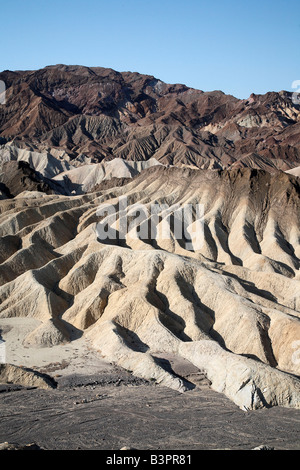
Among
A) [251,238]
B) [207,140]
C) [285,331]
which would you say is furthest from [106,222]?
[207,140]

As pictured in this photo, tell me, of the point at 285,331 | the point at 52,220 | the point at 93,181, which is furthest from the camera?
the point at 93,181

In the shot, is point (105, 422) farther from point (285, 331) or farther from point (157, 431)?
point (285, 331)

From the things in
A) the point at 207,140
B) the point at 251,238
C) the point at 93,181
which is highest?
the point at 207,140
